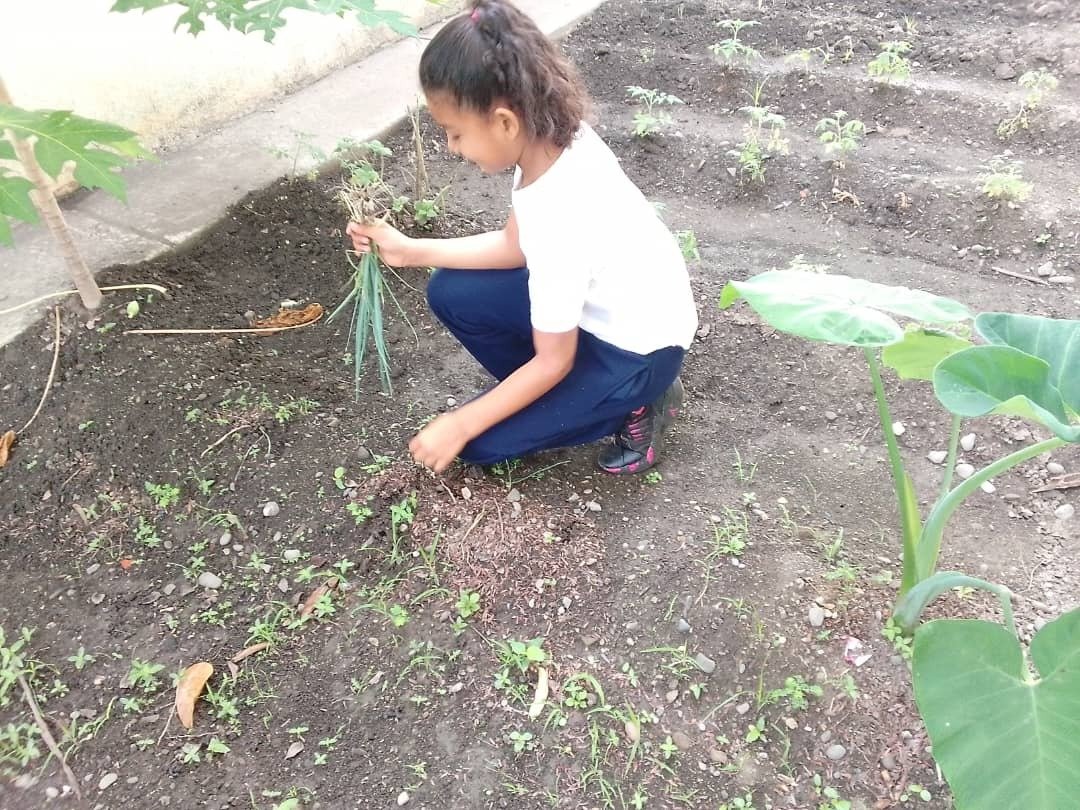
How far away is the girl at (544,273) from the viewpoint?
4.17 feet

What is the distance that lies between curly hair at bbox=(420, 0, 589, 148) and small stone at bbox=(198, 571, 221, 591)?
99 cm

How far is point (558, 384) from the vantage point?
162 cm

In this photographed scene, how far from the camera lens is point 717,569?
1.54 m

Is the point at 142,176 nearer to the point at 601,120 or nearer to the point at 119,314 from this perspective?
the point at 119,314

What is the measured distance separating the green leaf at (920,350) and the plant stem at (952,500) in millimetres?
A: 179

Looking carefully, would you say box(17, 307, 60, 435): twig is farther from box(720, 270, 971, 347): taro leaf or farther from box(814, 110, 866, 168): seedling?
box(814, 110, 866, 168): seedling

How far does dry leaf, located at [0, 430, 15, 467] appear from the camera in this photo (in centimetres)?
170

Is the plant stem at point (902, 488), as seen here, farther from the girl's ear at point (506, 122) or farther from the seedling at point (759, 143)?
the seedling at point (759, 143)

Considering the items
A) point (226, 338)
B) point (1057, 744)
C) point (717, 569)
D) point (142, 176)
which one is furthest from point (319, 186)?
point (1057, 744)

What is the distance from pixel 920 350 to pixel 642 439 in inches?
Answer: 25.4

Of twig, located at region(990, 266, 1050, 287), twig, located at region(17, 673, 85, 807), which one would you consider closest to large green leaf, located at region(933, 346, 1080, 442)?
twig, located at region(17, 673, 85, 807)

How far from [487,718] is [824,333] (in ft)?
2.74

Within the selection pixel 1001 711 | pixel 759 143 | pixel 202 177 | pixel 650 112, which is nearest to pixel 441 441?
pixel 1001 711

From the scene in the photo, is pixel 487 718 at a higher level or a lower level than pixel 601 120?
lower
